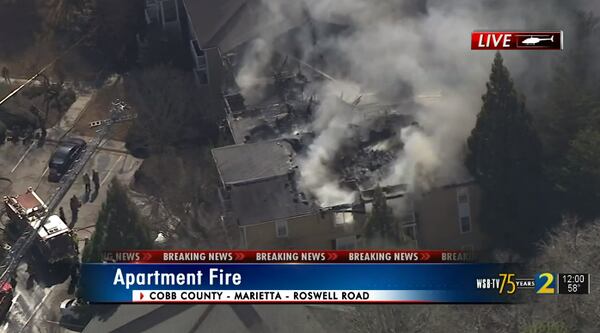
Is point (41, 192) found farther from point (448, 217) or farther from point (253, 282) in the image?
point (448, 217)

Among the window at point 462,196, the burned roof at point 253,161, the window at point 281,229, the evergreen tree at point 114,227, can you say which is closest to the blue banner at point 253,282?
the evergreen tree at point 114,227

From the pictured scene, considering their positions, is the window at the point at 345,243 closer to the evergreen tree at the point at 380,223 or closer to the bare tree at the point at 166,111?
the evergreen tree at the point at 380,223

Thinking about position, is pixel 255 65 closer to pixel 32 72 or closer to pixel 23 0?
pixel 32 72

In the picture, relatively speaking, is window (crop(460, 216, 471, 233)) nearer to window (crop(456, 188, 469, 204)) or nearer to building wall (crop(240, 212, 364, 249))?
window (crop(456, 188, 469, 204))

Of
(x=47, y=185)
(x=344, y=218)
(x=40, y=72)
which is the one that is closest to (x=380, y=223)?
(x=344, y=218)

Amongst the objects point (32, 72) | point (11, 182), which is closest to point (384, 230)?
point (11, 182)

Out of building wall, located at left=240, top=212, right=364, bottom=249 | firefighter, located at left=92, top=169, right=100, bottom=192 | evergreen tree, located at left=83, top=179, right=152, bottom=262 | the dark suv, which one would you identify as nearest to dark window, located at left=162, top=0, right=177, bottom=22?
the dark suv
